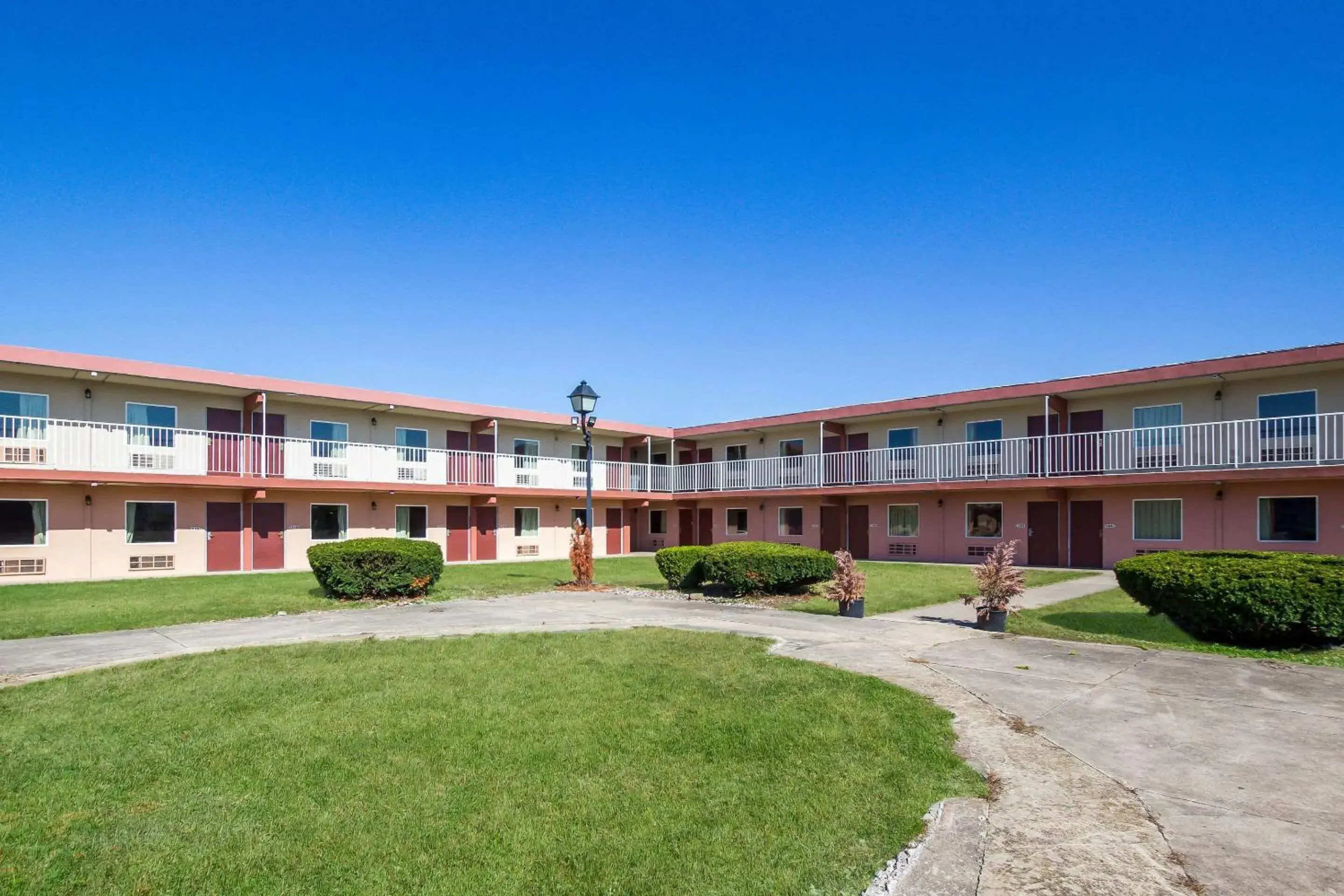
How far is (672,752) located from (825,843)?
5.28ft

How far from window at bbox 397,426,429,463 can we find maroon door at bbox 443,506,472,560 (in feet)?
8.13

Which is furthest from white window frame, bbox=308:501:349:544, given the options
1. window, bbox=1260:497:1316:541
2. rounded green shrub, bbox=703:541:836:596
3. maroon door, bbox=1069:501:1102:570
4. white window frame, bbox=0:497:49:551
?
window, bbox=1260:497:1316:541

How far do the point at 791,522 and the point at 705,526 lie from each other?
4.71 metres

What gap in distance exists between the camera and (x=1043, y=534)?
78.1ft

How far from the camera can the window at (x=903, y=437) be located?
2723cm

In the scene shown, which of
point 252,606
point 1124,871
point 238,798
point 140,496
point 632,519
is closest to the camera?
point 1124,871

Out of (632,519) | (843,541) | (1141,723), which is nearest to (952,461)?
(843,541)

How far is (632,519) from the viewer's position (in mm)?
35562

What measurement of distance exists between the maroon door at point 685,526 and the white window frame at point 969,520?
12.4 m

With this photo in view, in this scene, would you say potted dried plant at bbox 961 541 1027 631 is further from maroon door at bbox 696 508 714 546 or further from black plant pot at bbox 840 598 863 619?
maroon door at bbox 696 508 714 546

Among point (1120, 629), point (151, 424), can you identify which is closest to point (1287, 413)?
point (1120, 629)

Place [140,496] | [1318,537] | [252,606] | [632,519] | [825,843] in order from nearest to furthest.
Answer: [825,843]
[252,606]
[1318,537]
[140,496]
[632,519]

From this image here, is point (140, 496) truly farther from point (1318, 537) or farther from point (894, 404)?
point (1318, 537)

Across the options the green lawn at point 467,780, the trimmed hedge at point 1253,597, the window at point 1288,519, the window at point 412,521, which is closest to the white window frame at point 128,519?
the window at point 412,521
